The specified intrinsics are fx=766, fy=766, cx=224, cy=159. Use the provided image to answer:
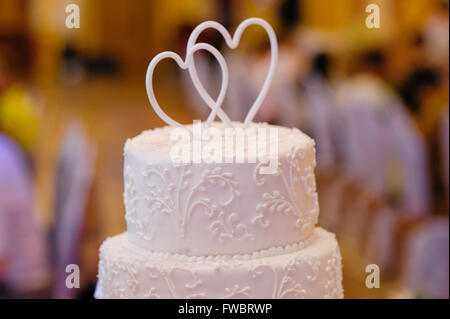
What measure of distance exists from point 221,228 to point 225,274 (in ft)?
0.32

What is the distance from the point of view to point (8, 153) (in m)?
3.44

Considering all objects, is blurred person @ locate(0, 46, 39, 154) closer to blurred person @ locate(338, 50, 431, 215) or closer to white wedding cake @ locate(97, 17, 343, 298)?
blurred person @ locate(338, 50, 431, 215)

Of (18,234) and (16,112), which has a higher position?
(16,112)

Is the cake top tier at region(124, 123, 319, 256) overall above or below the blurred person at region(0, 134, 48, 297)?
above

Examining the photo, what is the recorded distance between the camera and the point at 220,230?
1643 mm

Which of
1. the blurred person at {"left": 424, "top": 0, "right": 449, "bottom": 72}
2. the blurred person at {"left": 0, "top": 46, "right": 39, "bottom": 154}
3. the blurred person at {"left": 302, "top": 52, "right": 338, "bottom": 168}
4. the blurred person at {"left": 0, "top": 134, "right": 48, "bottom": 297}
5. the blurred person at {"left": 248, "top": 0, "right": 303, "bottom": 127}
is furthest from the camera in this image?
the blurred person at {"left": 248, "top": 0, "right": 303, "bottom": 127}

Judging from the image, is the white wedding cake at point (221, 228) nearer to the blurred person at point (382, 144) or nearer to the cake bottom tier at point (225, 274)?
the cake bottom tier at point (225, 274)

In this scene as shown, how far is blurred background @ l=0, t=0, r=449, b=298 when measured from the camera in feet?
11.1

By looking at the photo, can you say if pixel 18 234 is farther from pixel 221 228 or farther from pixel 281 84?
pixel 281 84

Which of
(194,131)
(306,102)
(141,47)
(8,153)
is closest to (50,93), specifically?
(141,47)

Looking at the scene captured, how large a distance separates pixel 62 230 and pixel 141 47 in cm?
1760

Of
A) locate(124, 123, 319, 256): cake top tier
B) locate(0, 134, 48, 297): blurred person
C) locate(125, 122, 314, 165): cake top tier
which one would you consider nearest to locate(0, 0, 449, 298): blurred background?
locate(0, 134, 48, 297): blurred person

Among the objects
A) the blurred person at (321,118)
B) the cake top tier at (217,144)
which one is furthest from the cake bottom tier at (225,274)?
the blurred person at (321,118)

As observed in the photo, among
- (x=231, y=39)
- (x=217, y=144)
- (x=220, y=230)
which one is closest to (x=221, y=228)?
(x=220, y=230)
